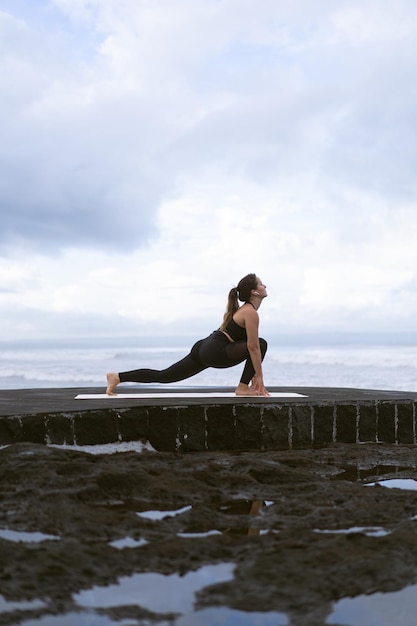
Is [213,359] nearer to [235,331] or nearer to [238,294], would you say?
[235,331]

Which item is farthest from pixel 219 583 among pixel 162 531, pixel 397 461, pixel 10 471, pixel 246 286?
pixel 246 286

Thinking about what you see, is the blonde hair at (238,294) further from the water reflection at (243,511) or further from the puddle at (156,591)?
the puddle at (156,591)

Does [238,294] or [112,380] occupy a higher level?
[238,294]

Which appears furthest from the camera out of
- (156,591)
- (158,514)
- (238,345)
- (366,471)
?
(238,345)

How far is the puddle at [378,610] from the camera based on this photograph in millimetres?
2002

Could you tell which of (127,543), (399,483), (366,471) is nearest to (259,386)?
(366,471)

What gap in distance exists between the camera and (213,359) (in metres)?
7.06

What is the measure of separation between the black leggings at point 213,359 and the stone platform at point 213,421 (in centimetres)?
45

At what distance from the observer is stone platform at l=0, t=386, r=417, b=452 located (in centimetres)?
549

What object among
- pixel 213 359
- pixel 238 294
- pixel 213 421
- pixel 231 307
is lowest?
pixel 213 421

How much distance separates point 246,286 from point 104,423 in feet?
6.91

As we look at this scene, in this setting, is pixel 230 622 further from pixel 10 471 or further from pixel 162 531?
pixel 10 471

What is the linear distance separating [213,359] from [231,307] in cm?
54

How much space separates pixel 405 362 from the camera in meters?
29.2
